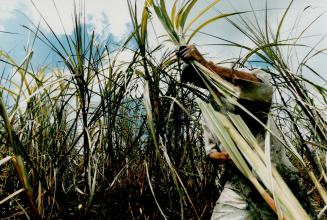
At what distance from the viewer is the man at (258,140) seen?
1.13 m

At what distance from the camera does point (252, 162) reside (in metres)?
0.59

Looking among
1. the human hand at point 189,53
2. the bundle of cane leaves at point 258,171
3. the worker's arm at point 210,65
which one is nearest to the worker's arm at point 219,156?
the worker's arm at point 210,65

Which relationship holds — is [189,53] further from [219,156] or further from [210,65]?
[219,156]

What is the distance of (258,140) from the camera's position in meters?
1.27

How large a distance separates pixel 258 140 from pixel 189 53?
451 mm

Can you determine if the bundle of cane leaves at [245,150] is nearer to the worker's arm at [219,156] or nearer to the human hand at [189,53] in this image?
the human hand at [189,53]

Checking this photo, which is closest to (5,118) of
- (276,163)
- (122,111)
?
(276,163)

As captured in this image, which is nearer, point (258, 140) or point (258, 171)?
point (258, 171)

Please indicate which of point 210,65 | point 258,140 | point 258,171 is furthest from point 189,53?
point 258,171

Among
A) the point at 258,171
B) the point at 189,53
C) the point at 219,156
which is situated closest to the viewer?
the point at 258,171

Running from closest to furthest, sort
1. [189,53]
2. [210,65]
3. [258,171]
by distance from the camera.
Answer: [258,171] → [189,53] → [210,65]

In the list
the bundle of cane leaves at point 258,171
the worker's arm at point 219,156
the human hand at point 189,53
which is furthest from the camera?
the worker's arm at point 219,156

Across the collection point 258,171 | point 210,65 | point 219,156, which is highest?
point 210,65

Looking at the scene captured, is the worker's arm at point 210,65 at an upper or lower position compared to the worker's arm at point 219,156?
upper
